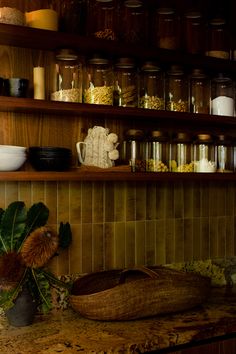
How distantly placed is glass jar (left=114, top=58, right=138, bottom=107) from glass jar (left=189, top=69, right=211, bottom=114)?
1.12 feet

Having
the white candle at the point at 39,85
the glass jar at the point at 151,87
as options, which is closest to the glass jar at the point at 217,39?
the glass jar at the point at 151,87

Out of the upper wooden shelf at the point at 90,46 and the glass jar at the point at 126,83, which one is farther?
the glass jar at the point at 126,83

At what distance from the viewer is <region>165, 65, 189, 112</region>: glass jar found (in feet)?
8.88

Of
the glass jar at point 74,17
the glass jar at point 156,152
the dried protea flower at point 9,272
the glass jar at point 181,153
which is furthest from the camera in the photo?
the glass jar at point 181,153

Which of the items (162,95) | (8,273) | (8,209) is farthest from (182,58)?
(8,273)

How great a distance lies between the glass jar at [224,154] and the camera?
2877 mm

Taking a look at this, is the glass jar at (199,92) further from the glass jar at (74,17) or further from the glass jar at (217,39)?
the glass jar at (74,17)

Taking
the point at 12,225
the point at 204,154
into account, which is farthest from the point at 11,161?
the point at 204,154

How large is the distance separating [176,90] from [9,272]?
121 centimetres

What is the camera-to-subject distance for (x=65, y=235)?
250 cm

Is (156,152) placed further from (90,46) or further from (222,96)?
(90,46)

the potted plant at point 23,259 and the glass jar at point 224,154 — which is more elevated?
the glass jar at point 224,154

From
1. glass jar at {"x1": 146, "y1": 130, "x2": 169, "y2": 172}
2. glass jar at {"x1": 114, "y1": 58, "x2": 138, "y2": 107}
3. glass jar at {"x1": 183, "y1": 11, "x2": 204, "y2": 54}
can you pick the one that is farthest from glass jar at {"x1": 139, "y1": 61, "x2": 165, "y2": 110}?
glass jar at {"x1": 183, "y1": 11, "x2": 204, "y2": 54}

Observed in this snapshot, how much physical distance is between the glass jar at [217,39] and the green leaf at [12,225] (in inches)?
51.8
